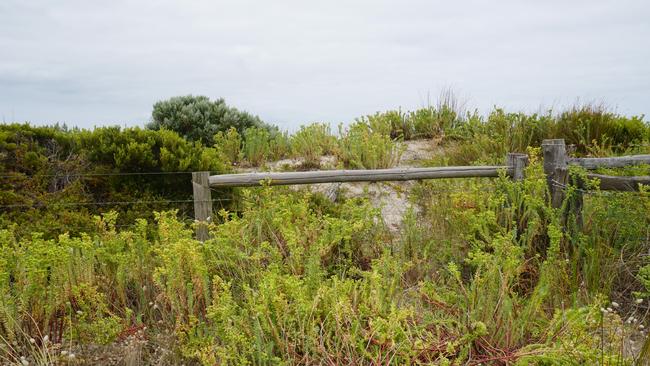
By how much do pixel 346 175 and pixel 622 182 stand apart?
312 centimetres

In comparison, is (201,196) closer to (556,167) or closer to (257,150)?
(556,167)

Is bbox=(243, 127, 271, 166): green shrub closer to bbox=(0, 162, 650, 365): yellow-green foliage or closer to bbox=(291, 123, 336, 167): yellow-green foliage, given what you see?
bbox=(291, 123, 336, 167): yellow-green foliage

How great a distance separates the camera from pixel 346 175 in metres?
7.70

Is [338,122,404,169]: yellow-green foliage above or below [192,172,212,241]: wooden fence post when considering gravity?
above

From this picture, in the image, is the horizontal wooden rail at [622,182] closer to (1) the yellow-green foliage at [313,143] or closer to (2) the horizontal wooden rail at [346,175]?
(2) the horizontal wooden rail at [346,175]

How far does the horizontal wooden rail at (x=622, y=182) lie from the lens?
641cm

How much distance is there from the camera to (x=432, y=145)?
13.1 meters

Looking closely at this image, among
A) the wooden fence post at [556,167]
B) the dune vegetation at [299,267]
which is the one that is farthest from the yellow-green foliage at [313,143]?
the wooden fence post at [556,167]

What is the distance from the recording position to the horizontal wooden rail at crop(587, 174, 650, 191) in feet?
21.0

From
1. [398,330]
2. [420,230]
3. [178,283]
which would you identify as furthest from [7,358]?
[420,230]

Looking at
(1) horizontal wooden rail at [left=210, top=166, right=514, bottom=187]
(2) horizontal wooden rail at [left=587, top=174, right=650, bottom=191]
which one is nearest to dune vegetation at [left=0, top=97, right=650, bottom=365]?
(2) horizontal wooden rail at [left=587, top=174, right=650, bottom=191]

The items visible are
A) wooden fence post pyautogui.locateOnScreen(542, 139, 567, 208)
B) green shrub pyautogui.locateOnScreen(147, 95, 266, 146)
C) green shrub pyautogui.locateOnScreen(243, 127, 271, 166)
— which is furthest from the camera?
green shrub pyautogui.locateOnScreen(147, 95, 266, 146)

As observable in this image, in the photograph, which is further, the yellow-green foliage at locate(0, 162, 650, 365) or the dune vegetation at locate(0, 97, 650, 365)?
the dune vegetation at locate(0, 97, 650, 365)

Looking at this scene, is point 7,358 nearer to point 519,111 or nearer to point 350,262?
point 350,262
